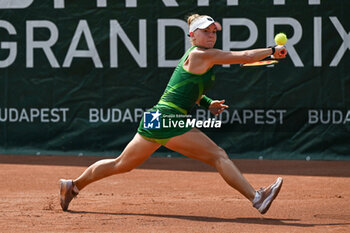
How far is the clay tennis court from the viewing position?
5.80m

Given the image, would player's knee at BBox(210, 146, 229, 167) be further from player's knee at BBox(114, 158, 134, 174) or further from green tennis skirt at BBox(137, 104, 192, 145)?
player's knee at BBox(114, 158, 134, 174)

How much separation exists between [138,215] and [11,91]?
18.9 feet

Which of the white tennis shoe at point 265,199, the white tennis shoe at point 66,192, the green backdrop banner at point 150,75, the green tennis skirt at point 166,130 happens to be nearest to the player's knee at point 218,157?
the green tennis skirt at point 166,130

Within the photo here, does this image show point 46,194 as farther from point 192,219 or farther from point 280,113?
point 280,113

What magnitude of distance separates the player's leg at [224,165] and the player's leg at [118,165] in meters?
0.22

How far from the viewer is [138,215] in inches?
248

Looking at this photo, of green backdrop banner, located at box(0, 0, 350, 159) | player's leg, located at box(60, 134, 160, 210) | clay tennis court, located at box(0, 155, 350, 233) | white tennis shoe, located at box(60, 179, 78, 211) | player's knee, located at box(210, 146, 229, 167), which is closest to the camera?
clay tennis court, located at box(0, 155, 350, 233)

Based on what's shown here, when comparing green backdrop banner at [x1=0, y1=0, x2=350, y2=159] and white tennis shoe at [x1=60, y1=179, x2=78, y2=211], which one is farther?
green backdrop banner at [x1=0, y1=0, x2=350, y2=159]

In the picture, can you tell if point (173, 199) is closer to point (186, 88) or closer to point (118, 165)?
point (118, 165)

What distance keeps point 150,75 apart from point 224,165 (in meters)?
5.29

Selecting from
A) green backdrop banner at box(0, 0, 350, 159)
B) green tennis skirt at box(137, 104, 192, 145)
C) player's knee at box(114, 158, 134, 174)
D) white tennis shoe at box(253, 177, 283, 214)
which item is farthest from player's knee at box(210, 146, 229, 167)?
green backdrop banner at box(0, 0, 350, 159)

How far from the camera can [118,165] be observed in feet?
20.5

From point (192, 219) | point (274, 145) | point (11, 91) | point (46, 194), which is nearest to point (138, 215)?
point (192, 219)

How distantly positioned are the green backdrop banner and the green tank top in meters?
4.71
